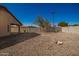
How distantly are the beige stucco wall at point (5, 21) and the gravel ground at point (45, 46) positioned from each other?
307 mm

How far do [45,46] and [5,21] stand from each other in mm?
1413

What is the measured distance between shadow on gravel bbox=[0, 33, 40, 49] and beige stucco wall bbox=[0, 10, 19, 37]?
17 centimetres

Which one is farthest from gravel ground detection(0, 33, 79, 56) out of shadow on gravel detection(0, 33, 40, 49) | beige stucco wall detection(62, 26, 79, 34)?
beige stucco wall detection(62, 26, 79, 34)

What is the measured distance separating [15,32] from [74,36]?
70.1 inches

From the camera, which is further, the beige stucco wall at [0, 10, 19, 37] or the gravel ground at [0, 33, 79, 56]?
the beige stucco wall at [0, 10, 19, 37]

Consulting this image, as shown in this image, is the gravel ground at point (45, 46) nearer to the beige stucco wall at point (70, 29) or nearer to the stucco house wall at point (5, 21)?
the beige stucco wall at point (70, 29)

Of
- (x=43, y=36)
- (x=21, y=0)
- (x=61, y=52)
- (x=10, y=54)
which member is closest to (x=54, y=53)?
(x=61, y=52)

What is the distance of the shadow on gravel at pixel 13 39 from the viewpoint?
25.6ft

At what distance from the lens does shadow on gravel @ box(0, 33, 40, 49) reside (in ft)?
25.6

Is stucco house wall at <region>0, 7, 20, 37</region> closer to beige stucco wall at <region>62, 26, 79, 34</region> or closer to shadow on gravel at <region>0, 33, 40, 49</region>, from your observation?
shadow on gravel at <region>0, 33, 40, 49</region>

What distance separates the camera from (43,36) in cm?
804

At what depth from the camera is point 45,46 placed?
7836 mm

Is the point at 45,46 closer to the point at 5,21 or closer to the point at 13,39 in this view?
the point at 13,39

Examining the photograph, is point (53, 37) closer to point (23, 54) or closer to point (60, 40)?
point (60, 40)
